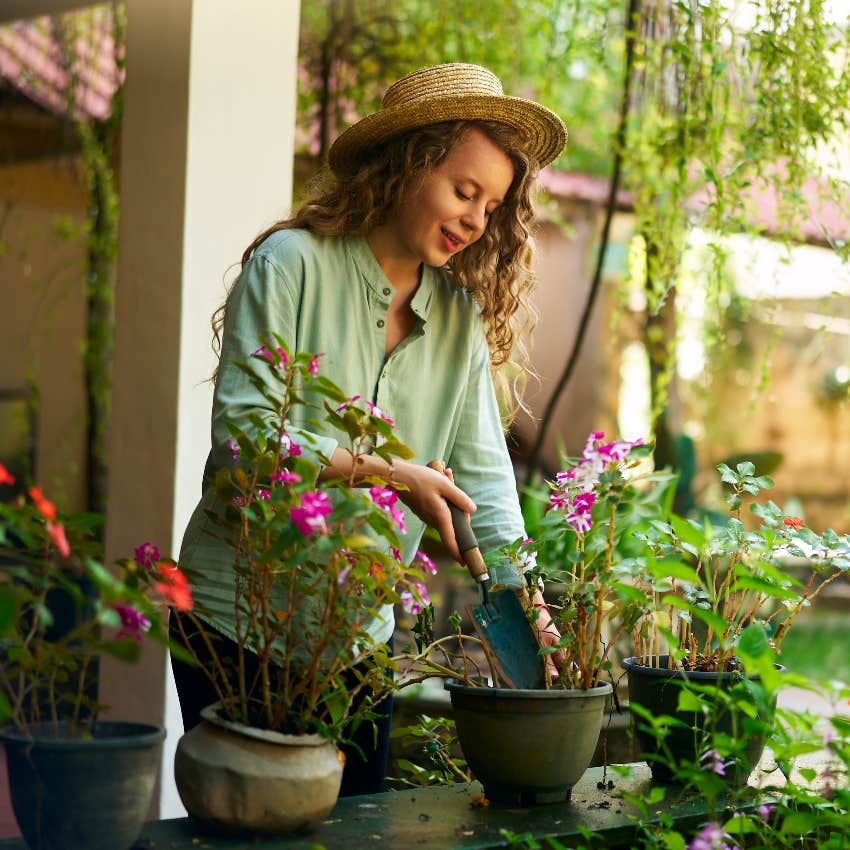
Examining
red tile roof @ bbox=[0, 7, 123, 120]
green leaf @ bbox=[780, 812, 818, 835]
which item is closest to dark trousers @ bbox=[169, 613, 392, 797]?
green leaf @ bbox=[780, 812, 818, 835]

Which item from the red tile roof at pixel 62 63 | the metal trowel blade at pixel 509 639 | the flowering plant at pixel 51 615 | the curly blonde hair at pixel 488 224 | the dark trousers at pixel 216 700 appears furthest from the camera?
the red tile roof at pixel 62 63

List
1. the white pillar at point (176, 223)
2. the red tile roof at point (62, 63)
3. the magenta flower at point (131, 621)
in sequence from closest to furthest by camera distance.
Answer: the magenta flower at point (131, 621) → the white pillar at point (176, 223) → the red tile roof at point (62, 63)

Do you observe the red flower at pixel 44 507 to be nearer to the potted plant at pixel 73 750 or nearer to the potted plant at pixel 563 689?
the potted plant at pixel 73 750

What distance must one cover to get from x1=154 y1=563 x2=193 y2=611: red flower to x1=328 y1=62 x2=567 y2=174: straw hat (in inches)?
30.9

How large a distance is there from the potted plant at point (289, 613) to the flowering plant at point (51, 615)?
113 millimetres

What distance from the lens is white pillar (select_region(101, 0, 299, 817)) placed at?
2.54 meters

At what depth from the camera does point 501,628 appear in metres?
1.53

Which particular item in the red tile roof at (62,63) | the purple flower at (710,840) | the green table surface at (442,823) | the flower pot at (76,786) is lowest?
the green table surface at (442,823)

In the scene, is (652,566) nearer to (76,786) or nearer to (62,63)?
(76,786)

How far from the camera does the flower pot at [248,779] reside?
1.22 meters

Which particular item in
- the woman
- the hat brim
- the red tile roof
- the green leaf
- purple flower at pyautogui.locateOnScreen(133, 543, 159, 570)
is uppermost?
the red tile roof

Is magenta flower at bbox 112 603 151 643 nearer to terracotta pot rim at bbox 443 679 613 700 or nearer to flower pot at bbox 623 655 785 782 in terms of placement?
terracotta pot rim at bbox 443 679 613 700

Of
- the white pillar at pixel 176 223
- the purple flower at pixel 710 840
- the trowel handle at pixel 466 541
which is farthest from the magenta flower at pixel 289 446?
the white pillar at pixel 176 223

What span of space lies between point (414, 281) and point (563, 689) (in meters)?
0.69
